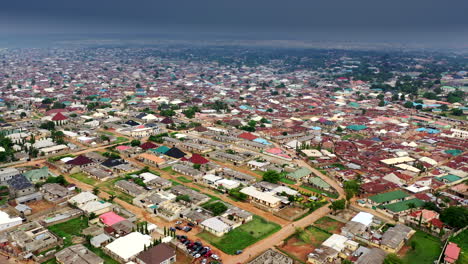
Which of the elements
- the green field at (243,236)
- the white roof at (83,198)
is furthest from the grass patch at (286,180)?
the white roof at (83,198)

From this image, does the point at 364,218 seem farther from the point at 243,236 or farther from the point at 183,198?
the point at 183,198

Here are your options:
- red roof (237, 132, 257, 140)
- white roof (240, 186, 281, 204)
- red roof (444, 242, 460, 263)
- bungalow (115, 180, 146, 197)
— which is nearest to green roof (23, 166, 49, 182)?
bungalow (115, 180, 146, 197)

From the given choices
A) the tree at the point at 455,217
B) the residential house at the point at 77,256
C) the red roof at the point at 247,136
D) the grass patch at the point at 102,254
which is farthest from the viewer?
the red roof at the point at 247,136

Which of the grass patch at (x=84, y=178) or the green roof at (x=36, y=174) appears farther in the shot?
the grass patch at (x=84, y=178)

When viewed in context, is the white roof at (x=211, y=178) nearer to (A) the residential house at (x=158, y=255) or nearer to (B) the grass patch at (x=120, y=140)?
(A) the residential house at (x=158, y=255)

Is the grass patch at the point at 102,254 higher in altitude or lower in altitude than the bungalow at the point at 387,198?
lower

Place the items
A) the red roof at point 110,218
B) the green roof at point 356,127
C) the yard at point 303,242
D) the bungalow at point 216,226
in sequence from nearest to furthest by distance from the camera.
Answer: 1. the yard at point 303,242
2. the bungalow at point 216,226
3. the red roof at point 110,218
4. the green roof at point 356,127

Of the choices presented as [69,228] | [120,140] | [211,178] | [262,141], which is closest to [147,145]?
[120,140]

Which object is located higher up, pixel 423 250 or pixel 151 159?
pixel 151 159
